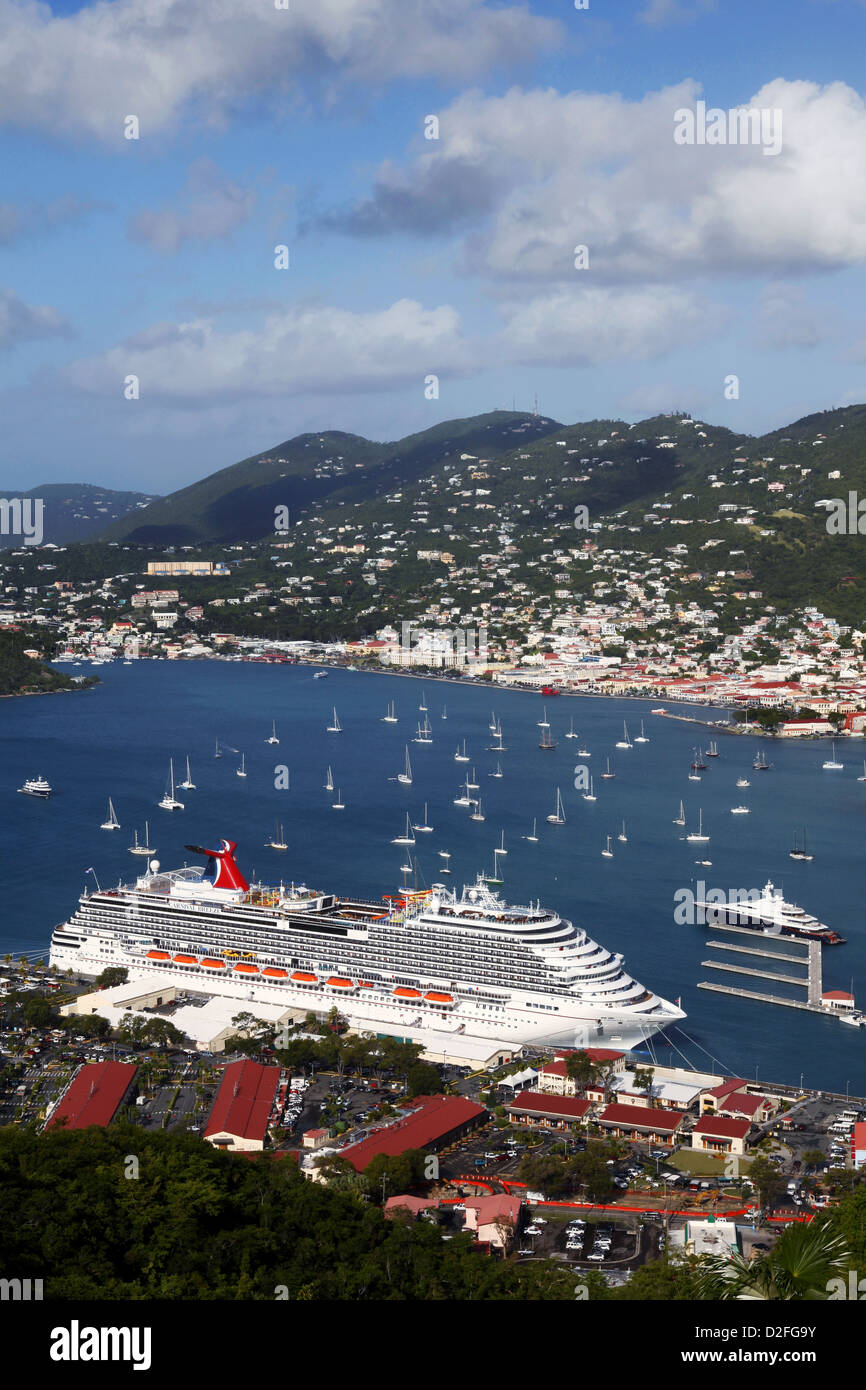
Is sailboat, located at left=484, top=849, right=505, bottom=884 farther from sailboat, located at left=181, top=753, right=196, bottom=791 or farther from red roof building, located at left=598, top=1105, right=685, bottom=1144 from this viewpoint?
sailboat, located at left=181, top=753, right=196, bottom=791

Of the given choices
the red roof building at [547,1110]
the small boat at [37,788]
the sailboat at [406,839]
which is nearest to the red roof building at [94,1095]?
the red roof building at [547,1110]

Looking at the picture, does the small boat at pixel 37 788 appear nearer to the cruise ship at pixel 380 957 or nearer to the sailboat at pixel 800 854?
the cruise ship at pixel 380 957

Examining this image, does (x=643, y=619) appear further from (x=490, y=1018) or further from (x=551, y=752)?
(x=490, y=1018)

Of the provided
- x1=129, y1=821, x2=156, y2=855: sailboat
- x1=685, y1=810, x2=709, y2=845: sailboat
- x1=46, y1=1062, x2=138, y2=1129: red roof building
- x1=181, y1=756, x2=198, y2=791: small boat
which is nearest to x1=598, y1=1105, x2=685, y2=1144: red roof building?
x1=46, y1=1062, x2=138, y2=1129: red roof building

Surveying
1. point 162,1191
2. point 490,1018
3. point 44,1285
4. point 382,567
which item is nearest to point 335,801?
point 490,1018

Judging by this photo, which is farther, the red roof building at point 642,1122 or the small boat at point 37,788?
the small boat at point 37,788

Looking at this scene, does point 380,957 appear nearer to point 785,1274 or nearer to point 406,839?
point 406,839
